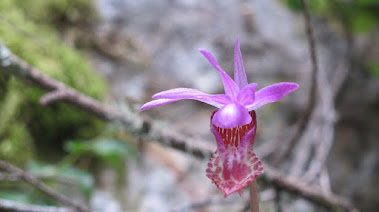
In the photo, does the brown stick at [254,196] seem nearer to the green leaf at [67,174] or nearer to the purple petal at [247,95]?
the purple petal at [247,95]

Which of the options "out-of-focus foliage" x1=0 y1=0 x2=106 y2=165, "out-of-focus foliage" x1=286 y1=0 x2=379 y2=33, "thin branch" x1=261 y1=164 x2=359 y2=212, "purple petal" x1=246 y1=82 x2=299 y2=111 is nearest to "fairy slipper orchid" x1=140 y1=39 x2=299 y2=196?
"purple petal" x1=246 y1=82 x2=299 y2=111

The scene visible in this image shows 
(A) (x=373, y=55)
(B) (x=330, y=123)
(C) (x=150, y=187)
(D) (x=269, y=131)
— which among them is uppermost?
(A) (x=373, y=55)

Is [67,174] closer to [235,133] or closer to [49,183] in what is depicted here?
[49,183]

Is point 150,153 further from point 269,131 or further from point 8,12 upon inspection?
point 8,12

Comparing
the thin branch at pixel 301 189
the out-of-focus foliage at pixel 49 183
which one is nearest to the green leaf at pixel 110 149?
the out-of-focus foliage at pixel 49 183

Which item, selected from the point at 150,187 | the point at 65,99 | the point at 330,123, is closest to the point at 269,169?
the point at 330,123

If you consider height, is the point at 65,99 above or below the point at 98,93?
below
